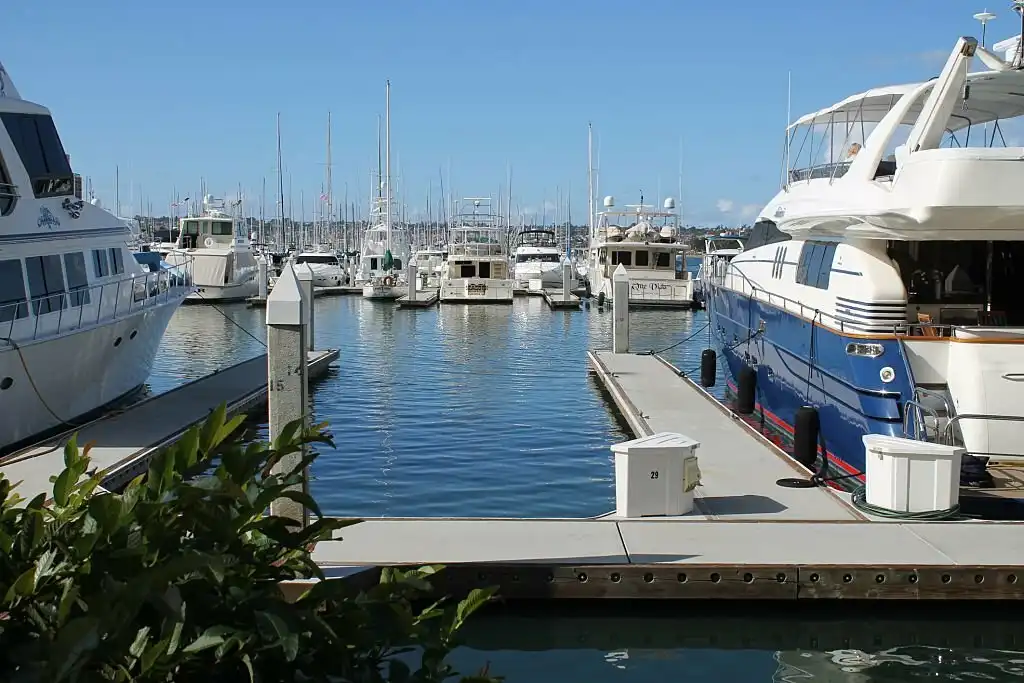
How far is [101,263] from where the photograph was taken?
744 inches

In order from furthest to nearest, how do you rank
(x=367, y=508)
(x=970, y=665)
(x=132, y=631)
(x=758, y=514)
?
(x=367, y=508) < (x=758, y=514) < (x=970, y=665) < (x=132, y=631)

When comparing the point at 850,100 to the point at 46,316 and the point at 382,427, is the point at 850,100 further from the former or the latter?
the point at 46,316

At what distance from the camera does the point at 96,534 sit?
342 cm

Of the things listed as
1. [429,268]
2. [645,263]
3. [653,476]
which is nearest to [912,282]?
[653,476]

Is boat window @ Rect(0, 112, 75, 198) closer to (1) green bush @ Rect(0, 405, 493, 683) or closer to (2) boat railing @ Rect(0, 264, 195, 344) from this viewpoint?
(2) boat railing @ Rect(0, 264, 195, 344)

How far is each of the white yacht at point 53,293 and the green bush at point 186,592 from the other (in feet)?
38.1

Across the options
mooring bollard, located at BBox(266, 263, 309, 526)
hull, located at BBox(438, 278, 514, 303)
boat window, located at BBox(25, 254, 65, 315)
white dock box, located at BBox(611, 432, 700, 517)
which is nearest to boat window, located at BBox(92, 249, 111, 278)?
boat window, located at BBox(25, 254, 65, 315)

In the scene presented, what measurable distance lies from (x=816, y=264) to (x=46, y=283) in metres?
10.9

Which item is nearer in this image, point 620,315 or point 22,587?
point 22,587

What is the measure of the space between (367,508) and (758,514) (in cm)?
518

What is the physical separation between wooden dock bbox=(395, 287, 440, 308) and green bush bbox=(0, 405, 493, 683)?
4568cm

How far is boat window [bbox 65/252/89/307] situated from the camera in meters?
17.0

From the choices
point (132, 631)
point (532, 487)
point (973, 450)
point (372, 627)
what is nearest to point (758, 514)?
point (973, 450)

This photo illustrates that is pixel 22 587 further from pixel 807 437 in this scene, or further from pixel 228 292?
pixel 228 292
